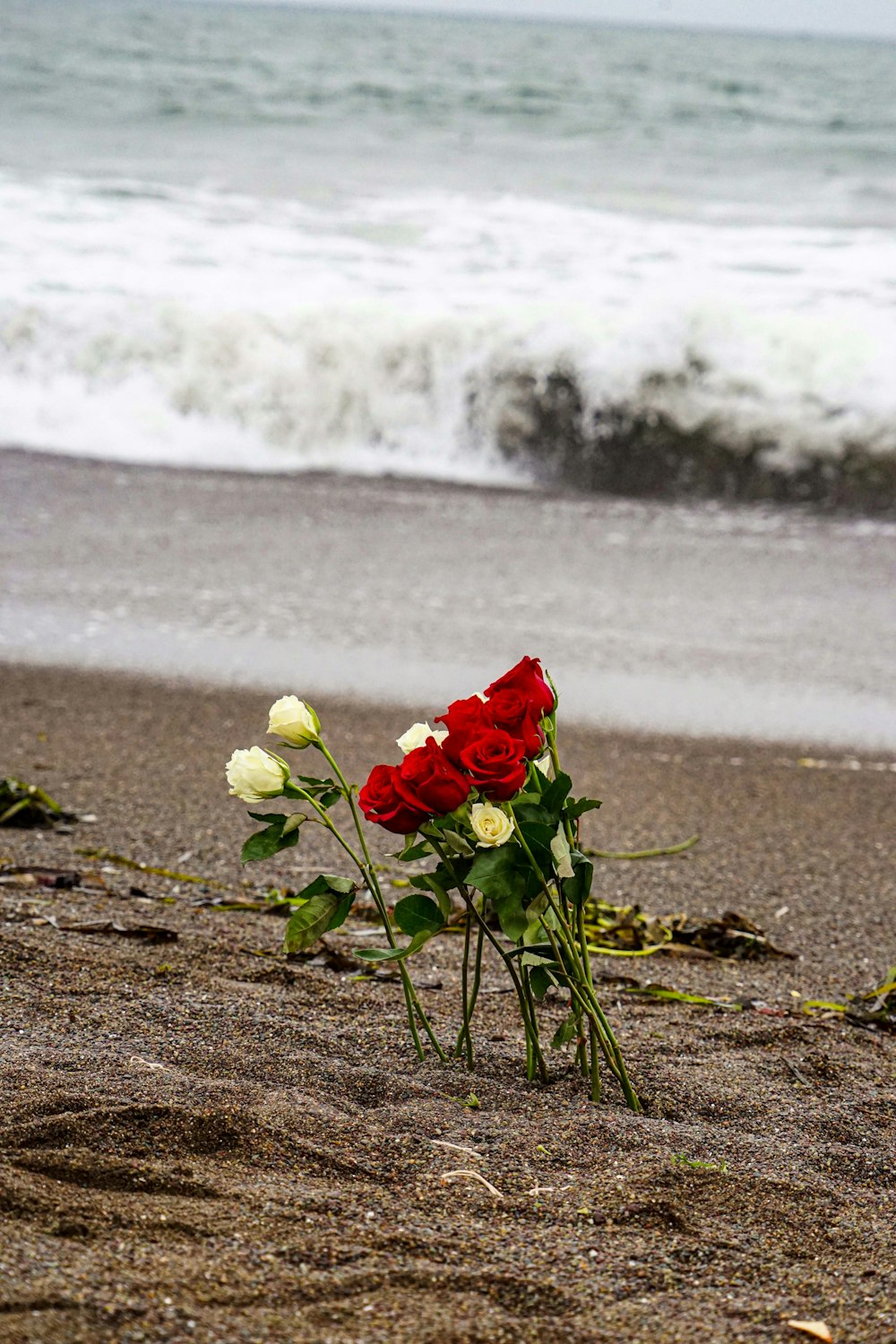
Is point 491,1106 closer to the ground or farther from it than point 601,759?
closer to the ground

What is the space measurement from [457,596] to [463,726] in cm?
376

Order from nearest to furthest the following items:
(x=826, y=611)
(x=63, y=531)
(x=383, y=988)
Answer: (x=383, y=988) < (x=826, y=611) < (x=63, y=531)

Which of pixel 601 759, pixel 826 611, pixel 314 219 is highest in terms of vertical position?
pixel 314 219

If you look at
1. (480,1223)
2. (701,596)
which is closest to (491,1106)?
(480,1223)

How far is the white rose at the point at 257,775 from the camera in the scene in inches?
59.1

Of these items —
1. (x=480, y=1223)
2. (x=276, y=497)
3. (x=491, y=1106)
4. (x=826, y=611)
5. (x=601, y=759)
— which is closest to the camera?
(x=480, y=1223)

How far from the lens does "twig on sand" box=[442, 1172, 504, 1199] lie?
144 cm

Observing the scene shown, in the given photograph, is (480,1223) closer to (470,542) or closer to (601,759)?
(601,759)

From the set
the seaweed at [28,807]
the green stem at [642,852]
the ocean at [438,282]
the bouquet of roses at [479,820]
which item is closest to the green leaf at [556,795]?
the bouquet of roses at [479,820]

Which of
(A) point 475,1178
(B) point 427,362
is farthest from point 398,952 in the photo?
(B) point 427,362

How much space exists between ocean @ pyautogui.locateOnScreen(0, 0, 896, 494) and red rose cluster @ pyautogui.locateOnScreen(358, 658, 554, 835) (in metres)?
6.02

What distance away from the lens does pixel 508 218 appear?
41.5 feet

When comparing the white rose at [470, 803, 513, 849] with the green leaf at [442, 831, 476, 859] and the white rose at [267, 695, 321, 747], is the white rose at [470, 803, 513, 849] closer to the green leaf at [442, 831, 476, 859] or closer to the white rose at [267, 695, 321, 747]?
the green leaf at [442, 831, 476, 859]

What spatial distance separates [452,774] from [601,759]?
2.41m
